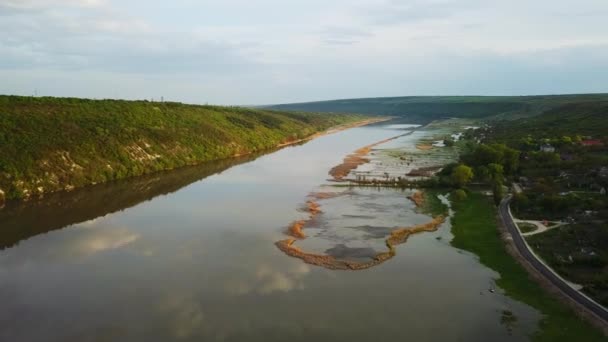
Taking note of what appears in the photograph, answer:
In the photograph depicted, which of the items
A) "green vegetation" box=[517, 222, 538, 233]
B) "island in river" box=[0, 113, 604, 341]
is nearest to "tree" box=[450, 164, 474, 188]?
"island in river" box=[0, 113, 604, 341]

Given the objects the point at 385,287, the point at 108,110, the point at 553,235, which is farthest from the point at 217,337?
the point at 108,110

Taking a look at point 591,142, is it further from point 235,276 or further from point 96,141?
point 96,141

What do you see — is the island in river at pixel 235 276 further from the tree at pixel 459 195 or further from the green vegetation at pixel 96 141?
the green vegetation at pixel 96 141

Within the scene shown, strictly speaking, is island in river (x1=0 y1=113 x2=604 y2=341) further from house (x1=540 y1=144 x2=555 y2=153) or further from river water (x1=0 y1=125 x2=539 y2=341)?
house (x1=540 y1=144 x2=555 y2=153)

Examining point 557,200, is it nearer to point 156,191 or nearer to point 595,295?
point 595,295

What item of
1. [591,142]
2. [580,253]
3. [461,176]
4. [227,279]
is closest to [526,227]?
[580,253]

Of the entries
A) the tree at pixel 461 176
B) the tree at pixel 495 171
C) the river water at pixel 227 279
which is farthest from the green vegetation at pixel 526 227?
the tree at pixel 495 171
